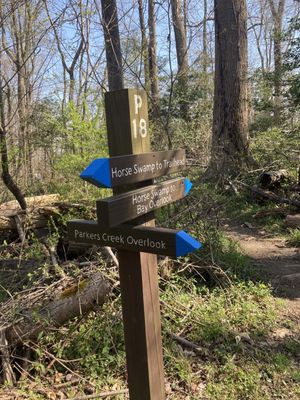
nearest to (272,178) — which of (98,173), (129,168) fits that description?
(129,168)

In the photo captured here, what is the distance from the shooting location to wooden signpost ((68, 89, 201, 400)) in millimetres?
1697

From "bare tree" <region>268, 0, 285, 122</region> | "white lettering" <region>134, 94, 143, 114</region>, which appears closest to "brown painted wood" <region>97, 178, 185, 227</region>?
"white lettering" <region>134, 94, 143, 114</region>

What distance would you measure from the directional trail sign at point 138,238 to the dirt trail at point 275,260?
2.67m

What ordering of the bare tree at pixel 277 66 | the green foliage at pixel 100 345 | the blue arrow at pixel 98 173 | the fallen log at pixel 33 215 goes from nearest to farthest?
the blue arrow at pixel 98 173
the green foliage at pixel 100 345
the fallen log at pixel 33 215
the bare tree at pixel 277 66

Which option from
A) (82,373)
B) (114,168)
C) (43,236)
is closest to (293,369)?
(82,373)

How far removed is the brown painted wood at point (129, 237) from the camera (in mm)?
1691

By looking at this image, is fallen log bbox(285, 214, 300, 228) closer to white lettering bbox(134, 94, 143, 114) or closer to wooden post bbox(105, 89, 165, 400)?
wooden post bbox(105, 89, 165, 400)

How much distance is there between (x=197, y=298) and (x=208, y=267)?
51 centimetres

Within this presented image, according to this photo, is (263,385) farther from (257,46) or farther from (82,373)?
(257,46)

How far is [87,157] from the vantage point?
5.57 meters

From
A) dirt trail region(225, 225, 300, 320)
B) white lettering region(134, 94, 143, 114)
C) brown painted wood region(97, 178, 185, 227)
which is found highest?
white lettering region(134, 94, 143, 114)

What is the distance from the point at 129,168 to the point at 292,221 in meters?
5.19

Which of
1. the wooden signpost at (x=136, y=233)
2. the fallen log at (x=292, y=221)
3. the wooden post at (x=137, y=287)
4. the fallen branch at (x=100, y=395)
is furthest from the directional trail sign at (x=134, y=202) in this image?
the fallen log at (x=292, y=221)

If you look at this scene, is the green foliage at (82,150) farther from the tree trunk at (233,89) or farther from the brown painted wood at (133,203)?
the tree trunk at (233,89)
